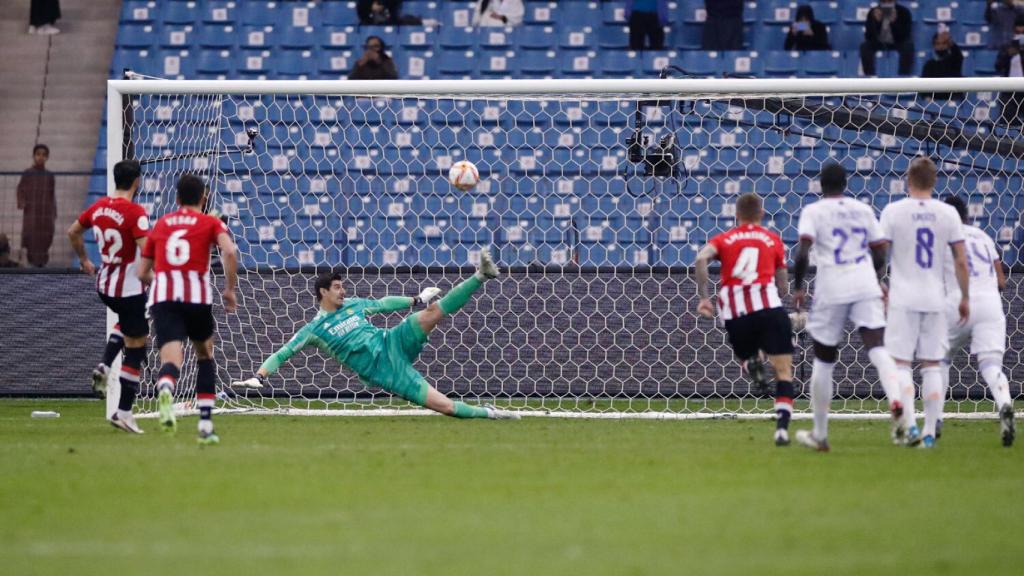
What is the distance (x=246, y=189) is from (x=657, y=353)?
4898 millimetres

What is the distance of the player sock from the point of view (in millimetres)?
11234

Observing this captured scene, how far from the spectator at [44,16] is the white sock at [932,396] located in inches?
677

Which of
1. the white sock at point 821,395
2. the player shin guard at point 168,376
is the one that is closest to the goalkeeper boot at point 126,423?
the player shin guard at point 168,376

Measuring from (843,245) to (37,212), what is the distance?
32.2 feet

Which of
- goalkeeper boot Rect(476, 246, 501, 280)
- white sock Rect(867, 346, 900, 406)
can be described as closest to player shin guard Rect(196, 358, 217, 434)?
goalkeeper boot Rect(476, 246, 501, 280)

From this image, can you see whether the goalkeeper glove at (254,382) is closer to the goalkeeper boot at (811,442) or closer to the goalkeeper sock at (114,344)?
the goalkeeper sock at (114,344)

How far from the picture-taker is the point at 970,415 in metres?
13.6

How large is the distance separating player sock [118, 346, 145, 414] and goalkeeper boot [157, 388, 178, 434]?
563mm

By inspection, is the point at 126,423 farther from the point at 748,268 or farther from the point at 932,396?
the point at 932,396

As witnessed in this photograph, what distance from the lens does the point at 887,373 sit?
31.2ft

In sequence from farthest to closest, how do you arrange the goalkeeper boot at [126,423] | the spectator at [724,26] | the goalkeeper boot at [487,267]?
the spectator at [724,26]
the goalkeeper boot at [487,267]
the goalkeeper boot at [126,423]

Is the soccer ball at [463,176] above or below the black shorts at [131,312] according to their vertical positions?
above

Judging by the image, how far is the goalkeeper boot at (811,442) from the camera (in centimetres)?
957

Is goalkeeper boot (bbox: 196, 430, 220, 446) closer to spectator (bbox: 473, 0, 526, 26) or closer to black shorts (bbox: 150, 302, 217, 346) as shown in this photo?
black shorts (bbox: 150, 302, 217, 346)
